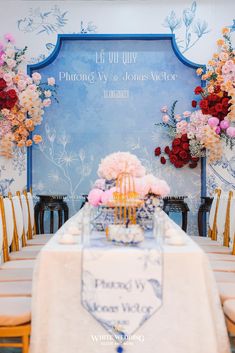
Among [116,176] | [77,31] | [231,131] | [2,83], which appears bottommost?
[116,176]

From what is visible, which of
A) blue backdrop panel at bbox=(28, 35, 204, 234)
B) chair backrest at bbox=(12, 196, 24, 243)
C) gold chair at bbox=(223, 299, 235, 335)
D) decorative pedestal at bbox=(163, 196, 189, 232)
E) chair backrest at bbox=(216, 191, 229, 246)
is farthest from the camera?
blue backdrop panel at bbox=(28, 35, 204, 234)

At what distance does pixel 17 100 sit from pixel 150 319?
4.29m

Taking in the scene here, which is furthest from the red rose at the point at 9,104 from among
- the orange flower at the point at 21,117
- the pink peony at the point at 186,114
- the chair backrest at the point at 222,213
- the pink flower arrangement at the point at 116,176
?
the pink flower arrangement at the point at 116,176

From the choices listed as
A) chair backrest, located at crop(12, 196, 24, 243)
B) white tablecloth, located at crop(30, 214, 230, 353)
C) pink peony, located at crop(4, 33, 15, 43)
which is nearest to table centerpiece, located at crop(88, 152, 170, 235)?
white tablecloth, located at crop(30, 214, 230, 353)

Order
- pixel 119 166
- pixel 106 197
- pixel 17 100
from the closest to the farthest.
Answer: pixel 106 197 → pixel 119 166 → pixel 17 100

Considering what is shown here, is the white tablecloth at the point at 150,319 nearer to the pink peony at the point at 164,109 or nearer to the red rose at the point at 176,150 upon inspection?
the red rose at the point at 176,150

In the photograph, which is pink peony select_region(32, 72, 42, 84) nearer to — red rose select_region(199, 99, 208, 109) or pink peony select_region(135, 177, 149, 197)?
red rose select_region(199, 99, 208, 109)

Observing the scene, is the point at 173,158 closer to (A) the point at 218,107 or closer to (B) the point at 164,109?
(B) the point at 164,109

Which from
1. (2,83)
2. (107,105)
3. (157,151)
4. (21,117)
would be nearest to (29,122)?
(21,117)

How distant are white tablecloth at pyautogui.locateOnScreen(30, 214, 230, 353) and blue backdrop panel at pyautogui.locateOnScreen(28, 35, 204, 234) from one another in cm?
390

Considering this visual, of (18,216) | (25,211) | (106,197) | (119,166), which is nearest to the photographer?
(106,197)

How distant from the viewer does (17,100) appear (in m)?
5.78

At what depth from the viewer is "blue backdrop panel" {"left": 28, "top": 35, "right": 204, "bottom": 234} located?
234 inches

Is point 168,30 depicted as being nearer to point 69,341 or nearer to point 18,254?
point 18,254
